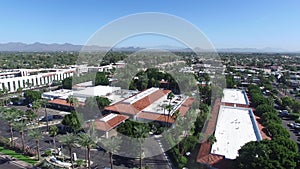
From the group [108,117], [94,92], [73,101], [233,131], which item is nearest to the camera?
[233,131]

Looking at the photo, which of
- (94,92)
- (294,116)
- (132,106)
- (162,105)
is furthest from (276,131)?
(94,92)

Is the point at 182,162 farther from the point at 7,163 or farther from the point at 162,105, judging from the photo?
the point at 7,163

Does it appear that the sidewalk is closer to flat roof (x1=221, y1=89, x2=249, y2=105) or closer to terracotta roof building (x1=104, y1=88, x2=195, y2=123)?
terracotta roof building (x1=104, y1=88, x2=195, y2=123)

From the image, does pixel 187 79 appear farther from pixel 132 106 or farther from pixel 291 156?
pixel 291 156

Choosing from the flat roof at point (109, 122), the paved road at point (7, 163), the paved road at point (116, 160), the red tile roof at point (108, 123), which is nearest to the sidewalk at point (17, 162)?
the paved road at point (7, 163)

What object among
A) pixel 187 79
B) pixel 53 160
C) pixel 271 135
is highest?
pixel 187 79

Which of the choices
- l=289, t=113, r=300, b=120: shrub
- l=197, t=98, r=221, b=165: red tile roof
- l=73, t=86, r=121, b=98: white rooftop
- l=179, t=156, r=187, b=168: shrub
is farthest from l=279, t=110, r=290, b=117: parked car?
l=73, t=86, r=121, b=98: white rooftop

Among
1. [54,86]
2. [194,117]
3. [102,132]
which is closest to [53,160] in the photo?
[102,132]

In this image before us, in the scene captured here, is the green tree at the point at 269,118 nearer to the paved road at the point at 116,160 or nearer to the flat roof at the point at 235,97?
the flat roof at the point at 235,97
